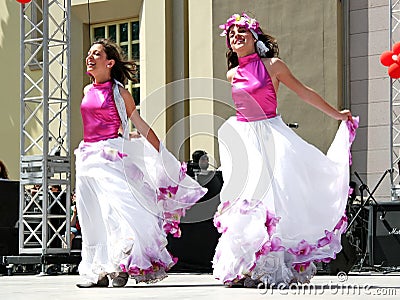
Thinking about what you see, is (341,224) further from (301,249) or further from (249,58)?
(249,58)

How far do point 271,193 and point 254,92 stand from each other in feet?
2.33

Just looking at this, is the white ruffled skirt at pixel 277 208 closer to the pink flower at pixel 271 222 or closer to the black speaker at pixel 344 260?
the pink flower at pixel 271 222

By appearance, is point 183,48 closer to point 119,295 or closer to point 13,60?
point 13,60

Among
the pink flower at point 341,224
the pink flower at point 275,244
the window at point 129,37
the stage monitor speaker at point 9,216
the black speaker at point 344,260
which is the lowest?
the black speaker at point 344,260

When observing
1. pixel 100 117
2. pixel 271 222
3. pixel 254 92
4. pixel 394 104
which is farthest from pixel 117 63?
pixel 394 104

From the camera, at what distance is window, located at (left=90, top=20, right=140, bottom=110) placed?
17.5m

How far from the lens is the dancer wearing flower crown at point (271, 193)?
6371mm

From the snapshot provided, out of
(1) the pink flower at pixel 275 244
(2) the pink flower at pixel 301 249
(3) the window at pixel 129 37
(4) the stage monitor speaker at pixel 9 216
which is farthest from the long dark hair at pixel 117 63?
(3) the window at pixel 129 37

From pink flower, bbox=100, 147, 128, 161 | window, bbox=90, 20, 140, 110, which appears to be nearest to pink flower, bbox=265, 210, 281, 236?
pink flower, bbox=100, 147, 128, 161

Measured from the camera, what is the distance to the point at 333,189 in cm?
652

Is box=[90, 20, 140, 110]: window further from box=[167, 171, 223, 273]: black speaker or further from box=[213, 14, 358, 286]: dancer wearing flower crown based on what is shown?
box=[213, 14, 358, 286]: dancer wearing flower crown

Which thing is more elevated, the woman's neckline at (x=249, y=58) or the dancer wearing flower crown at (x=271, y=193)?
the woman's neckline at (x=249, y=58)

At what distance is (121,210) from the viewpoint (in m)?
6.87

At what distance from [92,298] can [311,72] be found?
9.75 metres
